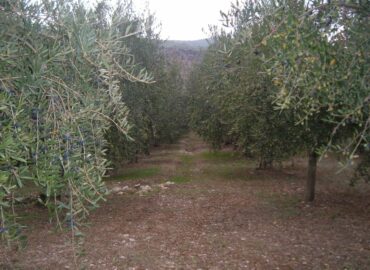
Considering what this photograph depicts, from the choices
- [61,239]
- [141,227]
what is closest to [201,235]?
[141,227]

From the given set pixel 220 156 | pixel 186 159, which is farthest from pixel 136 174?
pixel 220 156

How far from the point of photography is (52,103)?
113 inches

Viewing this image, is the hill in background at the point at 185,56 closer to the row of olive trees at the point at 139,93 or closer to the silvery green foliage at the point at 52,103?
the row of olive trees at the point at 139,93

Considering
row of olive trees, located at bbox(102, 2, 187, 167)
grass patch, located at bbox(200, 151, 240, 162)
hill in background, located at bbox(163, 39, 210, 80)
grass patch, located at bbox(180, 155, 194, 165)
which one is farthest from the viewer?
hill in background, located at bbox(163, 39, 210, 80)

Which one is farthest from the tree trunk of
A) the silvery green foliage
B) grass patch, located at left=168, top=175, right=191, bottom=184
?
the silvery green foliage

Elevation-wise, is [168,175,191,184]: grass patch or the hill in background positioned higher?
the hill in background

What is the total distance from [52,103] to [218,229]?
7.28 metres

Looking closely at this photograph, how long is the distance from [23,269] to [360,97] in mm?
6022

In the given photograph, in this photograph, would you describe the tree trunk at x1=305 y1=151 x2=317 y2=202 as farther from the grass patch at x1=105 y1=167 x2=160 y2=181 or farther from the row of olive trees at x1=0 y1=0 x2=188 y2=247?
the row of olive trees at x1=0 y1=0 x2=188 y2=247

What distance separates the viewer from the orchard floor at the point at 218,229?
7420mm

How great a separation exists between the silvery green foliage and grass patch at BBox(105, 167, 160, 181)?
14.0 m

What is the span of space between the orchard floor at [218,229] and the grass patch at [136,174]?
0.63 metres

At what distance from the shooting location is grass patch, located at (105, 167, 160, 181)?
17.4m

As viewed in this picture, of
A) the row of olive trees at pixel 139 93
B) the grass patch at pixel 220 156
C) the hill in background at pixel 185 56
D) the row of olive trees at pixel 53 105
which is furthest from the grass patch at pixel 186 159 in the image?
the row of olive trees at pixel 53 105
